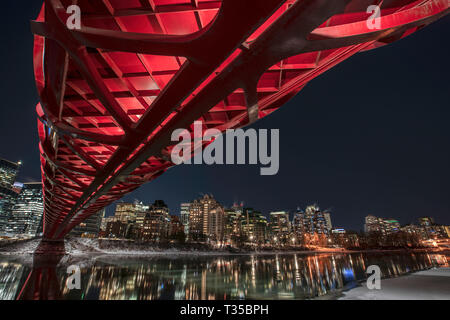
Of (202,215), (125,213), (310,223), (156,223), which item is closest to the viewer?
(156,223)

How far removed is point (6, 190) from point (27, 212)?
28176mm

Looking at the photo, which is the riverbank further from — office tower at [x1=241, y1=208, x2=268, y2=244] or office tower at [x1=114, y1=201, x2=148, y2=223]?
office tower at [x1=114, y1=201, x2=148, y2=223]

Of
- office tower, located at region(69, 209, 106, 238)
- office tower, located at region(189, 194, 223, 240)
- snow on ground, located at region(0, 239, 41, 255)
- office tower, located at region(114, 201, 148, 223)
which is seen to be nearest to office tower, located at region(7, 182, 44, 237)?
office tower, located at region(69, 209, 106, 238)

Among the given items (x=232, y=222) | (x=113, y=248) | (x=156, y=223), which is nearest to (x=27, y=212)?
(x=156, y=223)

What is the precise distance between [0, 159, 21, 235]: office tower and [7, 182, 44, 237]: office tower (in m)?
11.1

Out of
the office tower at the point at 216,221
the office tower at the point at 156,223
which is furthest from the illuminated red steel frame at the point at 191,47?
the office tower at the point at 216,221

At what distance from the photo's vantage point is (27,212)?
521ft

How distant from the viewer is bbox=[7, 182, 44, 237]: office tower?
5979 inches

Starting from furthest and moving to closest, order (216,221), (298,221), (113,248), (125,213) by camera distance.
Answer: (298,221) < (125,213) < (216,221) < (113,248)

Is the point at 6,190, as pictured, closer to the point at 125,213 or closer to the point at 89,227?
the point at 89,227
